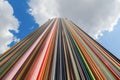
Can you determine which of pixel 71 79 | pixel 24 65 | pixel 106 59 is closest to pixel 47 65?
pixel 24 65

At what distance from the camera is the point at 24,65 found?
397cm

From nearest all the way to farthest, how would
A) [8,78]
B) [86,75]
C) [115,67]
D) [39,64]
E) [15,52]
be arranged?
[8,78], [86,75], [39,64], [115,67], [15,52]

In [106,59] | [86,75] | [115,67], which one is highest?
[106,59]

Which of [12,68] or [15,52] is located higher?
[15,52]

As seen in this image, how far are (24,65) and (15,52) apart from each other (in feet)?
4.16

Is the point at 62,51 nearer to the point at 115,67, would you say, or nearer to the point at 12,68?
the point at 115,67

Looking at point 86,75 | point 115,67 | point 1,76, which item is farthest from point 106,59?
point 1,76

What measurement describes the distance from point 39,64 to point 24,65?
0.26 m

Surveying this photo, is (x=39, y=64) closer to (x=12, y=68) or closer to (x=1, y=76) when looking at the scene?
(x=12, y=68)

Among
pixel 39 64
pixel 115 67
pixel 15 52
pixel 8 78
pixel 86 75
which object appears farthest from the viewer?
pixel 15 52

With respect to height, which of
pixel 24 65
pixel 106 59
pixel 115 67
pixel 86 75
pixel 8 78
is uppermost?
pixel 106 59

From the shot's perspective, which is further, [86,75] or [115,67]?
[115,67]

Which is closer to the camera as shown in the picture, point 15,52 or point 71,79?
point 71,79

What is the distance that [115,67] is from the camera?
4516 millimetres
